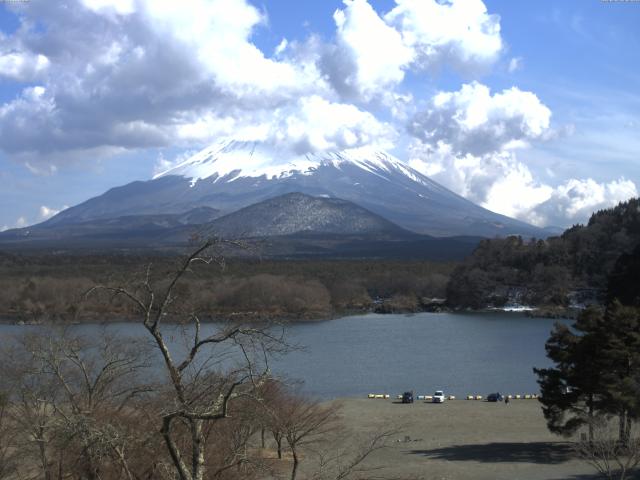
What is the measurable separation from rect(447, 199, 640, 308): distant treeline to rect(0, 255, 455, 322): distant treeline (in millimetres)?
4201

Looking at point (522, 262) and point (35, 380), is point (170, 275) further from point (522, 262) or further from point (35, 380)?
point (522, 262)

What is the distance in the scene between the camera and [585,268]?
212 feet

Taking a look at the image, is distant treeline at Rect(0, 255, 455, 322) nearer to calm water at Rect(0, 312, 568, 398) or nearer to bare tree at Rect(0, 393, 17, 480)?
calm water at Rect(0, 312, 568, 398)

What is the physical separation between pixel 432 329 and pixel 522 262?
22.5 m

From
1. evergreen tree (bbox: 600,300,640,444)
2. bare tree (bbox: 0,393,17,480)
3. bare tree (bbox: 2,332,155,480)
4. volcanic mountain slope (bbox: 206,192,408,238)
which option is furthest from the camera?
volcanic mountain slope (bbox: 206,192,408,238)

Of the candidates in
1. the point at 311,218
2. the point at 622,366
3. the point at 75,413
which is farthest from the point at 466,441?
the point at 311,218

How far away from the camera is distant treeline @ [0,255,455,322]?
5091cm

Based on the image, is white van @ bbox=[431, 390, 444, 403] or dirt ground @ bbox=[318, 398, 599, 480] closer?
dirt ground @ bbox=[318, 398, 599, 480]

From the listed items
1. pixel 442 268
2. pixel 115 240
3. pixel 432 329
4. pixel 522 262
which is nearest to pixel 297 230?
pixel 115 240

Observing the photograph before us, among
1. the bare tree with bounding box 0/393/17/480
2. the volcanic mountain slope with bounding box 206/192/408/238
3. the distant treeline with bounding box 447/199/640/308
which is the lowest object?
the bare tree with bounding box 0/393/17/480

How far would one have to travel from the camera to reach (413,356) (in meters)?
34.0

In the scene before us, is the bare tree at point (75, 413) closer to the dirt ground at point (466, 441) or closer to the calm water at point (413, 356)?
the dirt ground at point (466, 441)

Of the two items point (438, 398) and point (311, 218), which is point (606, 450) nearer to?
point (438, 398)

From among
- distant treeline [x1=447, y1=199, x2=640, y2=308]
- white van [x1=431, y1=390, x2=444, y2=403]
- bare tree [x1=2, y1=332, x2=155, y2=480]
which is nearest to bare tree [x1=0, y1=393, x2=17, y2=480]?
bare tree [x1=2, y1=332, x2=155, y2=480]
